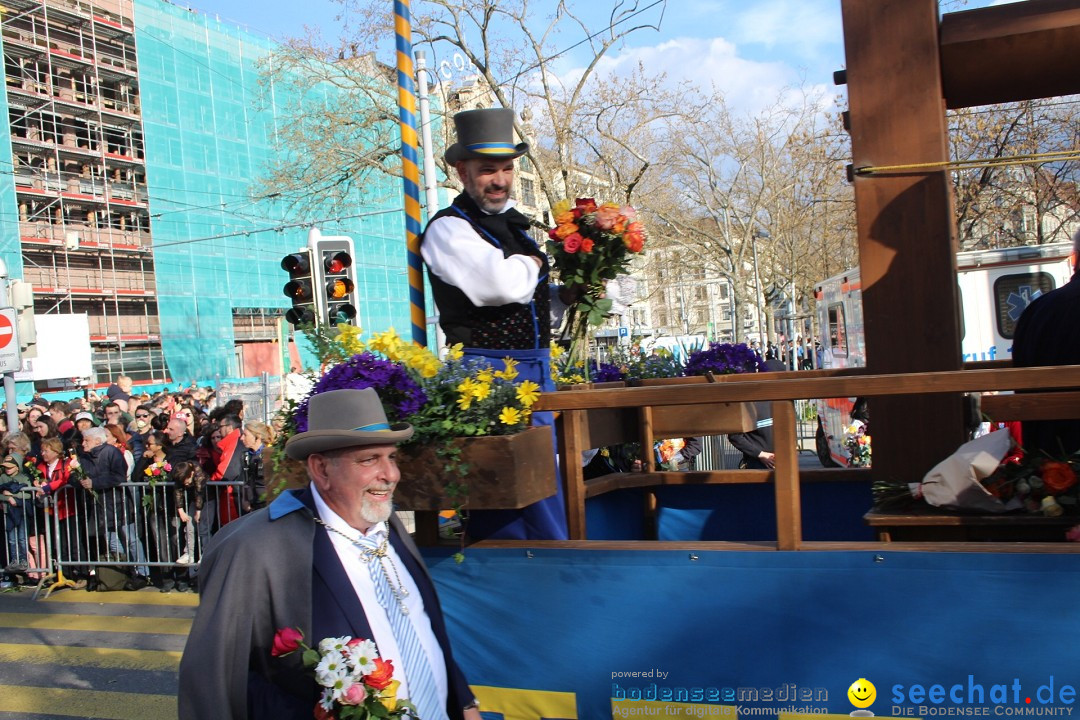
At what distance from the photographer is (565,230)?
148 inches

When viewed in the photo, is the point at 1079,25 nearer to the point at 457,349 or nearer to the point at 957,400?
the point at 957,400

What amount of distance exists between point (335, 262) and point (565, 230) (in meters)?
7.06

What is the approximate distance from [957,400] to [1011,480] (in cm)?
55

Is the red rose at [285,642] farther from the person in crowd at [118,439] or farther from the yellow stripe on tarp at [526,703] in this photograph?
the person in crowd at [118,439]

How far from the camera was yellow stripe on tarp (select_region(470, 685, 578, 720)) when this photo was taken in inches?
122

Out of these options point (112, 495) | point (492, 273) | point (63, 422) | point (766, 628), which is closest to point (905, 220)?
point (492, 273)

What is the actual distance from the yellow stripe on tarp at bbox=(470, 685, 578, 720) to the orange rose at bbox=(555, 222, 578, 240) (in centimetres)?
167

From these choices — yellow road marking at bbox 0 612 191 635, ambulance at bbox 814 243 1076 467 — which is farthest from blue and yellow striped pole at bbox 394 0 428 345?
ambulance at bbox 814 243 1076 467

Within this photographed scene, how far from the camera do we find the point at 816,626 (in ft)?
9.07

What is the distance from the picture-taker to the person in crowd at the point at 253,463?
29.9 ft

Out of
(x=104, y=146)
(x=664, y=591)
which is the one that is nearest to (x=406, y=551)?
(x=664, y=591)

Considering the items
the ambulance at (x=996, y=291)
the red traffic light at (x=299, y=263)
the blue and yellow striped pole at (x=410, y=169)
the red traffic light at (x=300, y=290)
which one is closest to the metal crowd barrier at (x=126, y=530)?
the red traffic light at (x=300, y=290)

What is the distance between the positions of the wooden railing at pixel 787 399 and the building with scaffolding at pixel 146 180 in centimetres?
3442

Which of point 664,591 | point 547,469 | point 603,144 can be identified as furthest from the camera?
point 603,144
